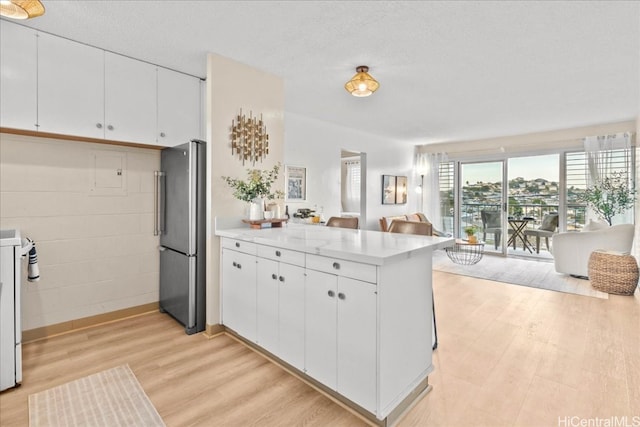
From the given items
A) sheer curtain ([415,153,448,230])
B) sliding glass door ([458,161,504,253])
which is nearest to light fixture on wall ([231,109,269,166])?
sheer curtain ([415,153,448,230])

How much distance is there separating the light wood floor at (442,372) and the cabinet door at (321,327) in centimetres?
19

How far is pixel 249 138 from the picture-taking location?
306cm

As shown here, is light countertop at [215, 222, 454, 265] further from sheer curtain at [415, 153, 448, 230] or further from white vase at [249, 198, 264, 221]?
sheer curtain at [415, 153, 448, 230]

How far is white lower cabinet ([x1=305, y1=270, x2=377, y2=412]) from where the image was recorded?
5.38ft

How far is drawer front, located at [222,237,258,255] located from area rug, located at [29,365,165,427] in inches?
43.9

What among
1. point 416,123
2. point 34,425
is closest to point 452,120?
point 416,123

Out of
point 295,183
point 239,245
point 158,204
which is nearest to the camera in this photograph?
point 239,245

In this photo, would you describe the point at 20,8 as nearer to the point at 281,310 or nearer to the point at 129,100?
the point at 129,100

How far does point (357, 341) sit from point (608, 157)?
6272mm

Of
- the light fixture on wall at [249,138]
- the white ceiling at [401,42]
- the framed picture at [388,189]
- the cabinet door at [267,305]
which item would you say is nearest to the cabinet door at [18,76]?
the white ceiling at [401,42]

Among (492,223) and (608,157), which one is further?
(492,223)

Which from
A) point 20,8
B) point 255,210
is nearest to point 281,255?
point 255,210

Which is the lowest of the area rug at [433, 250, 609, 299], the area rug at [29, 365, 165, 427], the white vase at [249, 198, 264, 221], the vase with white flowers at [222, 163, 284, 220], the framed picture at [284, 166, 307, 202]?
the area rug at [29, 365, 165, 427]

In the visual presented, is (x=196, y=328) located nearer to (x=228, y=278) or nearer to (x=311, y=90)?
(x=228, y=278)
